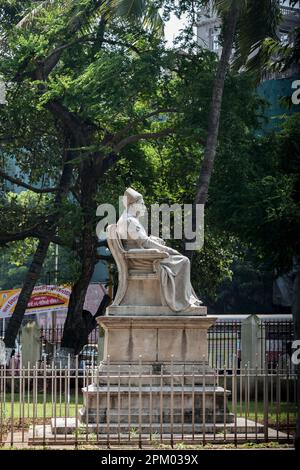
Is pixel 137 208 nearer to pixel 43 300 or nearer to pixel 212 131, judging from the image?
pixel 212 131

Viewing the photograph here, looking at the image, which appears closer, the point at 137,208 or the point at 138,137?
the point at 137,208

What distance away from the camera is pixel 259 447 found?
15.4 metres

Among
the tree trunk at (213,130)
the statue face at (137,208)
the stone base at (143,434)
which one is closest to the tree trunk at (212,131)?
the tree trunk at (213,130)

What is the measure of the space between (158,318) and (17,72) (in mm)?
14177

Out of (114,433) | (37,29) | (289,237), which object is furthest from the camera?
(37,29)

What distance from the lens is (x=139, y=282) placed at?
59.7ft

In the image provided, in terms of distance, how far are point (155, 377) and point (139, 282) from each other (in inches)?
83.8

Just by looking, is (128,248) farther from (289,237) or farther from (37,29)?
(37,29)

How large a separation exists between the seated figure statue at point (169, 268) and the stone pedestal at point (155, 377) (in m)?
0.30

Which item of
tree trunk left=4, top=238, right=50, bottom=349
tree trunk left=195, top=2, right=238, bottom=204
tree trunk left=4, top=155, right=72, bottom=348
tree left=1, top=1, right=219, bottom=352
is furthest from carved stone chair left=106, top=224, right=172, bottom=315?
tree trunk left=4, top=238, right=50, bottom=349

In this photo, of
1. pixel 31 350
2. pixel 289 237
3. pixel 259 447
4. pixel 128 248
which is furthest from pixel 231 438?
pixel 31 350

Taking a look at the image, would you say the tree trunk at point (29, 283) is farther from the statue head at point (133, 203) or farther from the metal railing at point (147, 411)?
the metal railing at point (147, 411)

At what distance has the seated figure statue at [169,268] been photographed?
18.0 m

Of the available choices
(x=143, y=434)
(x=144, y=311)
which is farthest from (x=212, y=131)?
(x=143, y=434)
